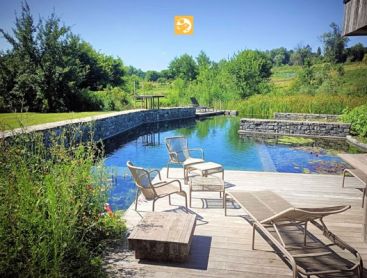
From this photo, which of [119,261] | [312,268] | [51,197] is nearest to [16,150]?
[51,197]

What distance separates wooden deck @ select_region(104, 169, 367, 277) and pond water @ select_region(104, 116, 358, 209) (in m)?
1.60

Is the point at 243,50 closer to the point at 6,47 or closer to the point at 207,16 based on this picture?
the point at 207,16

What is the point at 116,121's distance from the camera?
1277 cm

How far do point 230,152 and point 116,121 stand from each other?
5634 mm

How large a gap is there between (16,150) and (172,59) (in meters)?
47.5

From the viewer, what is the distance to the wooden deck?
104 inches

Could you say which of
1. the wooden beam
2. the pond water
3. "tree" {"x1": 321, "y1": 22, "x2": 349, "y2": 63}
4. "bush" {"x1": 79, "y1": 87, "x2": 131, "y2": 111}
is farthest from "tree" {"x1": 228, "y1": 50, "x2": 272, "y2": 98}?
the wooden beam

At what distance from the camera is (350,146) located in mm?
10867

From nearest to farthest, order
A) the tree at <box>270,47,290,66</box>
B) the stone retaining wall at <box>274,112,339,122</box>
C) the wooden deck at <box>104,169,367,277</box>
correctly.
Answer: the wooden deck at <box>104,169,367,277</box> < the stone retaining wall at <box>274,112,339,122</box> < the tree at <box>270,47,290,66</box>

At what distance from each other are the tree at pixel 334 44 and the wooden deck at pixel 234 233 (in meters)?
30.4

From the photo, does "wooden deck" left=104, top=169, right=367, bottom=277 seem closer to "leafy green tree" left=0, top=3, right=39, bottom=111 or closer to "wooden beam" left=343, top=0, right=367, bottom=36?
"wooden beam" left=343, top=0, right=367, bottom=36

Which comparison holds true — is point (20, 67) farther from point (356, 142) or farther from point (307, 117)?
point (356, 142)

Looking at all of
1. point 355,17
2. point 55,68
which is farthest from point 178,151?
point 55,68

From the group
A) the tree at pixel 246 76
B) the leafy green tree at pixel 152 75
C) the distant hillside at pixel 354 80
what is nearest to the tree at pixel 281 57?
the leafy green tree at pixel 152 75
